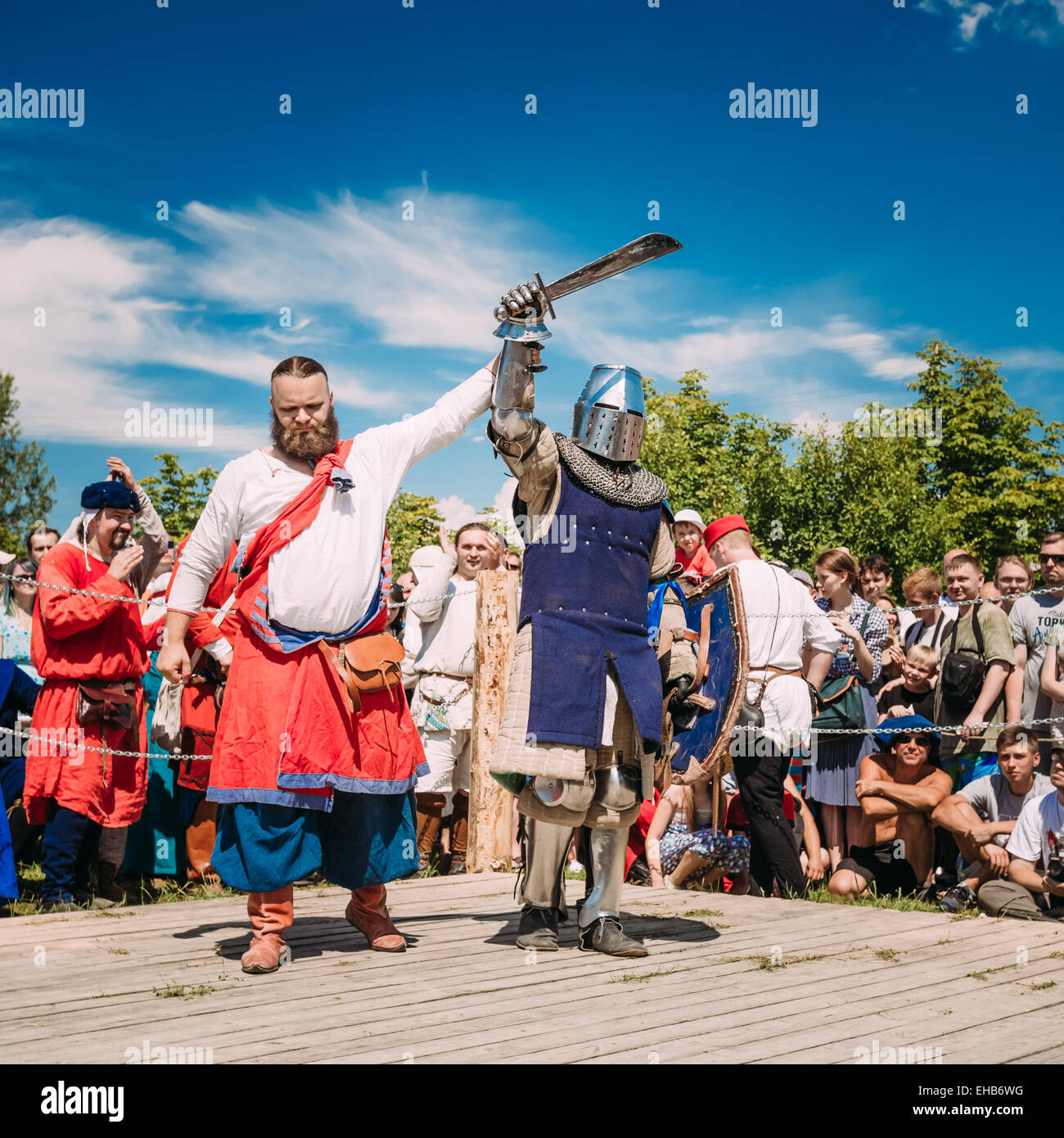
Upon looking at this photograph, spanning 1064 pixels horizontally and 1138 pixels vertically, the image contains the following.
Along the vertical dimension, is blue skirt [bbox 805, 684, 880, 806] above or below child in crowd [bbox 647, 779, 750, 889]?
above

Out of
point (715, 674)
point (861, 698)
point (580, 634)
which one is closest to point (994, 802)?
point (861, 698)

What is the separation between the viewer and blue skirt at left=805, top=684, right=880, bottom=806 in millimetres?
6508

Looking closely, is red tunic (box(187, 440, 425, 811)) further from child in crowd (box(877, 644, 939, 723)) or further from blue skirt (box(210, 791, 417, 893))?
child in crowd (box(877, 644, 939, 723))

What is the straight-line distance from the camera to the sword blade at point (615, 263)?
3.62m

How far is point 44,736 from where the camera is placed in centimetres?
523

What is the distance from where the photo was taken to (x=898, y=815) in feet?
20.2

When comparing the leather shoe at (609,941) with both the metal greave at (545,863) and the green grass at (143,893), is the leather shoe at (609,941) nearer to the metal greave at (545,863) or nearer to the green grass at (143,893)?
the metal greave at (545,863)

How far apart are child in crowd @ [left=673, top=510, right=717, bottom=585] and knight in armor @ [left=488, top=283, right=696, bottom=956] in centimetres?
262

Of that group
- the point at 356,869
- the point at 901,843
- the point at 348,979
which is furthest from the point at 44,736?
the point at 901,843

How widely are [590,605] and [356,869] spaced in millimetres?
1179

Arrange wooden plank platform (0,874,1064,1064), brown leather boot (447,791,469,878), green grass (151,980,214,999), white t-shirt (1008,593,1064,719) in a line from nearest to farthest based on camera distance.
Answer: wooden plank platform (0,874,1064,1064) < green grass (151,980,214,999) < white t-shirt (1008,593,1064,719) < brown leather boot (447,791,469,878)

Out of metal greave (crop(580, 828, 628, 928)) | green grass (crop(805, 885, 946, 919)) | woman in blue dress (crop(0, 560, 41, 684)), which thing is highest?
woman in blue dress (crop(0, 560, 41, 684))

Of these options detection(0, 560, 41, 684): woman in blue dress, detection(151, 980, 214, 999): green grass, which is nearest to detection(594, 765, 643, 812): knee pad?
detection(151, 980, 214, 999): green grass
